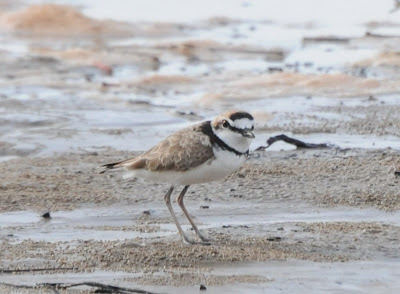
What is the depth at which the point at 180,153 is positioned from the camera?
6574 mm

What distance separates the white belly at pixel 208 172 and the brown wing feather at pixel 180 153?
0.03 meters

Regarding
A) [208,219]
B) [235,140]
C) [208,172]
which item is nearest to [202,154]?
[208,172]

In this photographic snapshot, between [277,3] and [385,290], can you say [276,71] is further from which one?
[385,290]

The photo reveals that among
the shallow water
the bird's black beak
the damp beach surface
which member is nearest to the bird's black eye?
the bird's black beak

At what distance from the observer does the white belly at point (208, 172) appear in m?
6.44

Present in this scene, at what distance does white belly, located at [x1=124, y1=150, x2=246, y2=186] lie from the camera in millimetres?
6438

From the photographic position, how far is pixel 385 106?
10867mm

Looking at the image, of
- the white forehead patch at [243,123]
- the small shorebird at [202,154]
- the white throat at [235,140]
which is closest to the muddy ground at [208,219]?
the small shorebird at [202,154]

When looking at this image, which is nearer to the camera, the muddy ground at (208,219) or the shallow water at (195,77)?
the muddy ground at (208,219)

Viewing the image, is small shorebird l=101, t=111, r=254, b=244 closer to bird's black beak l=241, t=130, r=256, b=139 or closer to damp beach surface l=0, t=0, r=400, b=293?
bird's black beak l=241, t=130, r=256, b=139

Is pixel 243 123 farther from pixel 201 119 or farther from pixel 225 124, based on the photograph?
pixel 201 119

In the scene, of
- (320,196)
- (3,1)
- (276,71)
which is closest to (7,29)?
(3,1)

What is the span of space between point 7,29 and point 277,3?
485 cm

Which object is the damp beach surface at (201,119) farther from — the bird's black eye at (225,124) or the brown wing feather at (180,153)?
the bird's black eye at (225,124)
